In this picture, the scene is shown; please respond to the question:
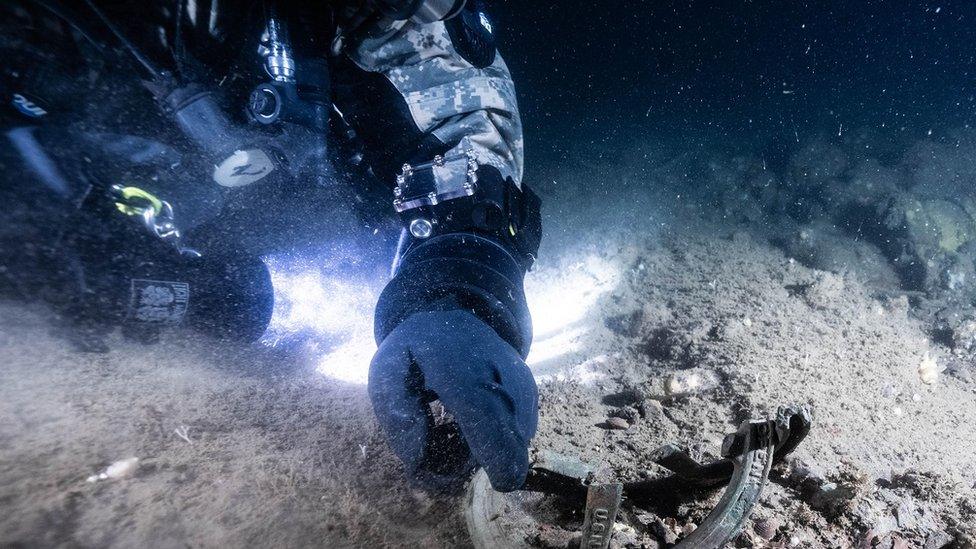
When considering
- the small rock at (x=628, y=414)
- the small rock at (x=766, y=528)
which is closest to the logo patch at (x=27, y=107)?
the small rock at (x=628, y=414)

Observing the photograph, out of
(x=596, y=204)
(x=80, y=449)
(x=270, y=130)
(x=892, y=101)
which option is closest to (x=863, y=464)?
(x=80, y=449)

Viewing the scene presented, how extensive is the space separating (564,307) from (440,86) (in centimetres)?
269

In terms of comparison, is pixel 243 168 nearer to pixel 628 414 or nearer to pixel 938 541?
pixel 628 414

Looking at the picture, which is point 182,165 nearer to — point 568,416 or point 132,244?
point 132,244

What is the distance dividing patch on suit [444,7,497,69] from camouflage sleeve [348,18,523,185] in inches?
1.4

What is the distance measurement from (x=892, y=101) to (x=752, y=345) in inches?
1790

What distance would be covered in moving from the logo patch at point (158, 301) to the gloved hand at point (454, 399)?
1.18m

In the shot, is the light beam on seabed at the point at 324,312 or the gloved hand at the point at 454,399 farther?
the light beam on seabed at the point at 324,312

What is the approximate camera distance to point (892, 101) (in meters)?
33.0

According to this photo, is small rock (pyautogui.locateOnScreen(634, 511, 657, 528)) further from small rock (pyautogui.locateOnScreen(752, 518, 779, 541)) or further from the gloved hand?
the gloved hand

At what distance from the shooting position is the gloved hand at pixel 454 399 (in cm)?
118

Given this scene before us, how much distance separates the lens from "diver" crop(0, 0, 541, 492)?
1516mm

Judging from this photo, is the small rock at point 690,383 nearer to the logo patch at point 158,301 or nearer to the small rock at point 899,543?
the small rock at point 899,543

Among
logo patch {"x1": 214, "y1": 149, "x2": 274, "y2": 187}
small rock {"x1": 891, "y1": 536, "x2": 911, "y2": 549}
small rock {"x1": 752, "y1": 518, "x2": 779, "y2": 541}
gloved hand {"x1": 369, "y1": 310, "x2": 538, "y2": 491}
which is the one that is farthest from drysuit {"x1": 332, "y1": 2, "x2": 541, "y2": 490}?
small rock {"x1": 891, "y1": 536, "x2": 911, "y2": 549}
